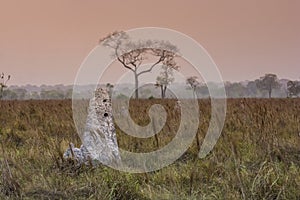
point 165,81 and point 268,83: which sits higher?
point 268,83

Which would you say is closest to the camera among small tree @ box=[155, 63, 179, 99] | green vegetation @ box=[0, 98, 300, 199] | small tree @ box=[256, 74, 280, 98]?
green vegetation @ box=[0, 98, 300, 199]

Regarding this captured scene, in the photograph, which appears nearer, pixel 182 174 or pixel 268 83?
pixel 182 174

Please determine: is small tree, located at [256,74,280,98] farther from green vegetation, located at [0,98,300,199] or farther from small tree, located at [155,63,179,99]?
green vegetation, located at [0,98,300,199]

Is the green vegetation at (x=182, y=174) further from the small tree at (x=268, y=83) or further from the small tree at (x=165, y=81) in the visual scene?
the small tree at (x=268, y=83)

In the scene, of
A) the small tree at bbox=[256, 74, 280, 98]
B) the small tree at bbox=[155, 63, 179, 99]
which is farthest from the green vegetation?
the small tree at bbox=[256, 74, 280, 98]

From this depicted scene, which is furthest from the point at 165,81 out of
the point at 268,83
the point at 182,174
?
the point at 268,83

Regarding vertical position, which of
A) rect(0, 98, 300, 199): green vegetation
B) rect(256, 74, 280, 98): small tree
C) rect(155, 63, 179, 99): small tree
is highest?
rect(256, 74, 280, 98): small tree

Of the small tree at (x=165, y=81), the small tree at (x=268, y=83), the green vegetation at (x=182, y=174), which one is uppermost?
the small tree at (x=268, y=83)

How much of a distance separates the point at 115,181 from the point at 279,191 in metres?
1.61

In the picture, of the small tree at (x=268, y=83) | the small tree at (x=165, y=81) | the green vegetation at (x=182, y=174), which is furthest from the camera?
the small tree at (x=268, y=83)

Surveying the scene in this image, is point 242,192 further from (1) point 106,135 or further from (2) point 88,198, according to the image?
(1) point 106,135

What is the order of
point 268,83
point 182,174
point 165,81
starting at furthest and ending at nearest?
point 268,83
point 165,81
point 182,174

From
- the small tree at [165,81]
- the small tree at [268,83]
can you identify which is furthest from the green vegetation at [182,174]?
the small tree at [268,83]

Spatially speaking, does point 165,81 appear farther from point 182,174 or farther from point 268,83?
point 268,83
